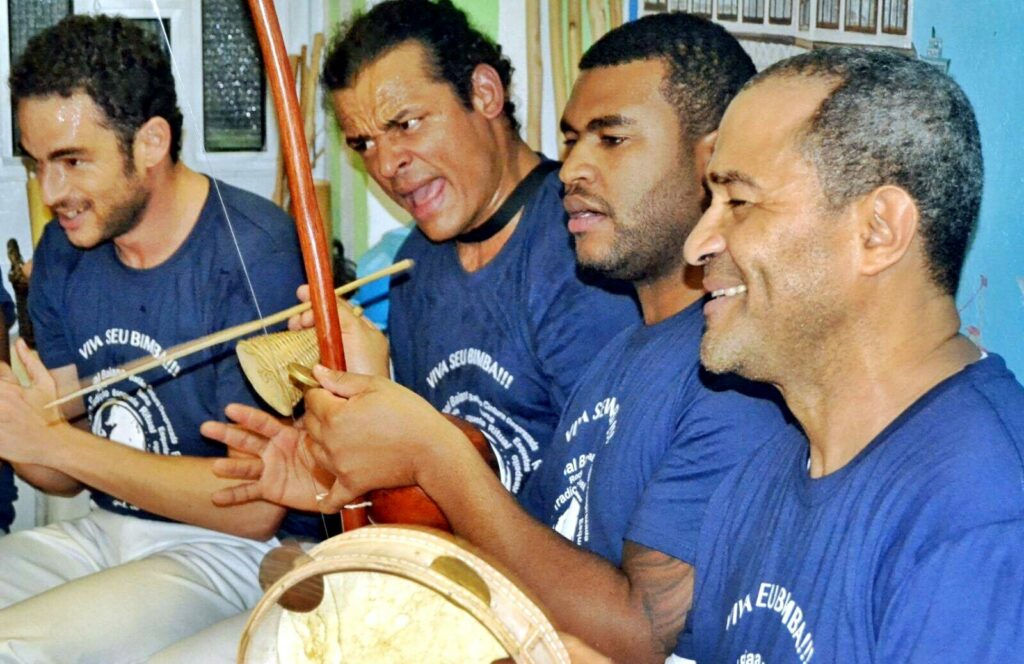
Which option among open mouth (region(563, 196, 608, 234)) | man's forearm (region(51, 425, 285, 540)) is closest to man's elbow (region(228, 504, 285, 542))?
man's forearm (region(51, 425, 285, 540))

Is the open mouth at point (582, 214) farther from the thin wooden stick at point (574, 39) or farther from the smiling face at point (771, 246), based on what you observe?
the thin wooden stick at point (574, 39)

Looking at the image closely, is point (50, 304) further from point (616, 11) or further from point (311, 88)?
point (616, 11)

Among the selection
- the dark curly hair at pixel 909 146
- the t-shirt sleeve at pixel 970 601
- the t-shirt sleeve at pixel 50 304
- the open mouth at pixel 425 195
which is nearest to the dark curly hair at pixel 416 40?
the open mouth at pixel 425 195

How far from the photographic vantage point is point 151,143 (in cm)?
164

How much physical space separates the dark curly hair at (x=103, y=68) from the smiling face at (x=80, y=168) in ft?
0.05

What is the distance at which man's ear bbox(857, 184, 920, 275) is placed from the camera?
87 centimetres

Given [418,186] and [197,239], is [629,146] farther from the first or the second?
[197,239]

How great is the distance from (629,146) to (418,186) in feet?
1.28

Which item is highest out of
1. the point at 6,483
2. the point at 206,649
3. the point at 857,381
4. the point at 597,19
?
the point at 597,19

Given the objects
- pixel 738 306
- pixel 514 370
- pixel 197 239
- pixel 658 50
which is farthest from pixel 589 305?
pixel 197 239

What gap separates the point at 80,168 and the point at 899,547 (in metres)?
1.20

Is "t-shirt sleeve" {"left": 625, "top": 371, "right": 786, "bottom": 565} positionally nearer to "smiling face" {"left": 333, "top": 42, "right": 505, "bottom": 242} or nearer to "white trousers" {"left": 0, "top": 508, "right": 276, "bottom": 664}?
"smiling face" {"left": 333, "top": 42, "right": 505, "bottom": 242}

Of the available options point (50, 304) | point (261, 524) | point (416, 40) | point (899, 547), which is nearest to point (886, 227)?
point (899, 547)

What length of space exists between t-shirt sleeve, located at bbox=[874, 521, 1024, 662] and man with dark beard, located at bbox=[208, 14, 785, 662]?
1.12ft
